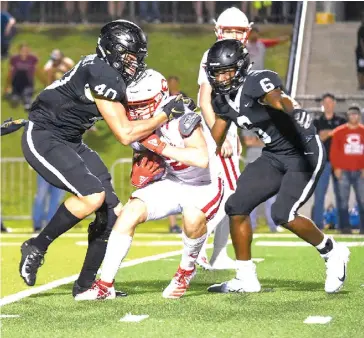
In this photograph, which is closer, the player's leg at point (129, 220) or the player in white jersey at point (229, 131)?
the player's leg at point (129, 220)

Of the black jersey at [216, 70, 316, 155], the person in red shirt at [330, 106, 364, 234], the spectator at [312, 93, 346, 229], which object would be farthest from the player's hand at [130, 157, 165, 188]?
the person in red shirt at [330, 106, 364, 234]

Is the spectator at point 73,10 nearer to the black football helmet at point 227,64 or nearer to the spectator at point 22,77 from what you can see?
the spectator at point 22,77

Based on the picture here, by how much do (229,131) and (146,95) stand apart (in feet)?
6.08

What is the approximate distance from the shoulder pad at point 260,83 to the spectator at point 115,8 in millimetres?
16956

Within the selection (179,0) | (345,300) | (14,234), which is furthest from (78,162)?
(179,0)

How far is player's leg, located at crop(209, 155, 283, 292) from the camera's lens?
7891 mm

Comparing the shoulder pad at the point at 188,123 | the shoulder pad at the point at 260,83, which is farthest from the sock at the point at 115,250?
the shoulder pad at the point at 260,83

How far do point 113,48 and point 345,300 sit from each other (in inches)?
82.7

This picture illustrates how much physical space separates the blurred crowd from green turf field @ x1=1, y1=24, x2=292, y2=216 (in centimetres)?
22

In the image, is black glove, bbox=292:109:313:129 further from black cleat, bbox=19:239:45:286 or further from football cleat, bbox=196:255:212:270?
football cleat, bbox=196:255:212:270

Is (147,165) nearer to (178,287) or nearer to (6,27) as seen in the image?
(178,287)

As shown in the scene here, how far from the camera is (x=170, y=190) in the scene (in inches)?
306

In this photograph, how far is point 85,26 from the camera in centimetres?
2553

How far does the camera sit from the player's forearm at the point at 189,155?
7516 millimetres
